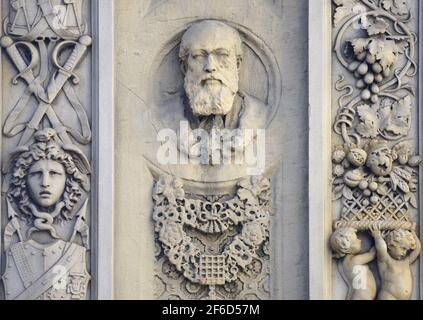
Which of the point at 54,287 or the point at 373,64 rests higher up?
the point at 373,64

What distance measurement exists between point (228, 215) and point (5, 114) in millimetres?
1644

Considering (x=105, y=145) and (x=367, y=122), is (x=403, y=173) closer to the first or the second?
(x=367, y=122)

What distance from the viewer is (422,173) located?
53.3 ft

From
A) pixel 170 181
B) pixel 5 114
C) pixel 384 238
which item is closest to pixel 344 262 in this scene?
pixel 384 238

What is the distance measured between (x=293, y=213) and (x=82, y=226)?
141cm

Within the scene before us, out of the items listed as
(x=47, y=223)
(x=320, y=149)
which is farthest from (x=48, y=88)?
(x=320, y=149)

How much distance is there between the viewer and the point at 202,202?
53.5 ft

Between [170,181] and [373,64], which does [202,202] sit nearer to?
[170,181]

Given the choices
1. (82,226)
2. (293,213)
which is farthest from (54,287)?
(293,213)

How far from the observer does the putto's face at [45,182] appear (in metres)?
16.1

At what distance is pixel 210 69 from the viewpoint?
16.2m

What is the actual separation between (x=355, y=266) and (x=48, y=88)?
237 centimetres

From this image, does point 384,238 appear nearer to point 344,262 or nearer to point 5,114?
point 344,262

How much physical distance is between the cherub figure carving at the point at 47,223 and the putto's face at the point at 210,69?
88 centimetres
